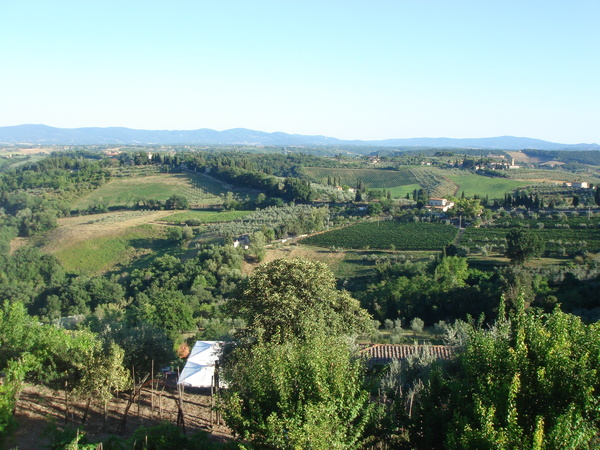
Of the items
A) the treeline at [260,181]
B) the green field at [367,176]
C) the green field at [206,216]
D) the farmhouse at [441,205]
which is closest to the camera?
the green field at [206,216]

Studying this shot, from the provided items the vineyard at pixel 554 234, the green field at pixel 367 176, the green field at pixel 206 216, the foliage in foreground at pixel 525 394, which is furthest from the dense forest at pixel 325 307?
the green field at pixel 367 176

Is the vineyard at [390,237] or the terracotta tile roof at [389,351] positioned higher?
the terracotta tile roof at [389,351]

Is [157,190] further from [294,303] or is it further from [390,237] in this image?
[294,303]

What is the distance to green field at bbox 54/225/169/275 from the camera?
44.0m

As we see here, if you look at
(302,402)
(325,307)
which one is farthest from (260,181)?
(302,402)

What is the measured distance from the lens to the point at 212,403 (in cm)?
1259

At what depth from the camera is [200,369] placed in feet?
46.3

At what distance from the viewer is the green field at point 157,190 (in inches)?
2643

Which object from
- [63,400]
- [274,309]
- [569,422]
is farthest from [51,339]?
[569,422]

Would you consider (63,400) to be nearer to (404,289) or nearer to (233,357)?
(233,357)

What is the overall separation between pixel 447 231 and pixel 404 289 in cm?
1864

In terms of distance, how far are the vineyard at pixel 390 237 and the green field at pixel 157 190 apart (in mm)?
25312

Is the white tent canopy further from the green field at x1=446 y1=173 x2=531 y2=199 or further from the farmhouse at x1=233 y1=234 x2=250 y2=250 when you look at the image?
the green field at x1=446 y1=173 x2=531 y2=199

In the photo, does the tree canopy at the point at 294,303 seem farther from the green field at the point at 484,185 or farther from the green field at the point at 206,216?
the green field at the point at 484,185
